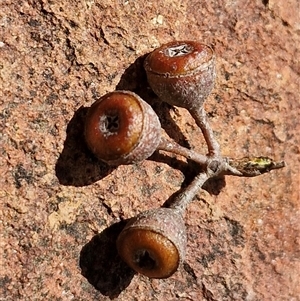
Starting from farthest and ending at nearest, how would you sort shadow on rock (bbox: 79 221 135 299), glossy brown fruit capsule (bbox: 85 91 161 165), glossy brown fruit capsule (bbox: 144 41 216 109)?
shadow on rock (bbox: 79 221 135 299) < glossy brown fruit capsule (bbox: 144 41 216 109) < glossy brown fruit capsule (bbox: 85 91 161 165)

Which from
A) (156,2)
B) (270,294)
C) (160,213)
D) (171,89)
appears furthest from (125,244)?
(156,2)

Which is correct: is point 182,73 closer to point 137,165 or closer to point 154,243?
point 137,165

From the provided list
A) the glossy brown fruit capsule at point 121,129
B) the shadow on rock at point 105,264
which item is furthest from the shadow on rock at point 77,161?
the shadow on rock at point 105,264

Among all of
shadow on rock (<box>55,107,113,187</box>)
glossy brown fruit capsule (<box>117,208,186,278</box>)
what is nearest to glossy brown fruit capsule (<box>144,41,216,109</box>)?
shadow on rock (<box>55,107,113,187</box>)

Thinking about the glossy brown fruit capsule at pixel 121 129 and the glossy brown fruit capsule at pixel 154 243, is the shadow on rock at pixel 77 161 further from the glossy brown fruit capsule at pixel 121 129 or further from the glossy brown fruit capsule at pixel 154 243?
the glossy brown fruit capsule at pixel 154 243

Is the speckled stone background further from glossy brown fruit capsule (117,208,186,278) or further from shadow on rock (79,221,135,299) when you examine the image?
glossy brown fruit capsule (117,208,186,278)
